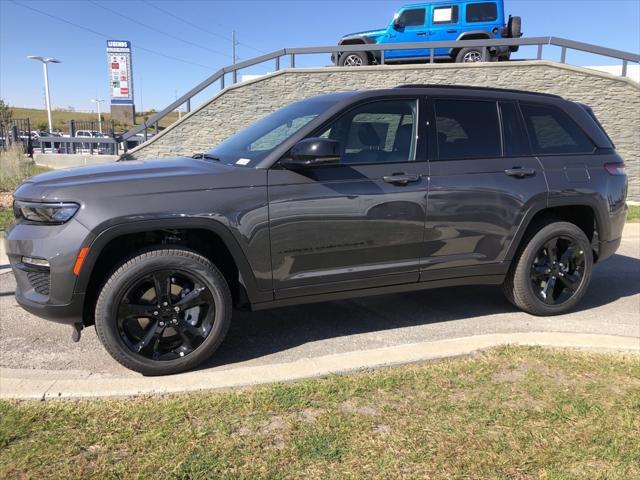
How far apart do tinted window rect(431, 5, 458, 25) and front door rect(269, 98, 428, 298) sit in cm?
1409

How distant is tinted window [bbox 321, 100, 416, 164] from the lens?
3.86 m

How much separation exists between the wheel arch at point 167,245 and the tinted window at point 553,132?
109 inches

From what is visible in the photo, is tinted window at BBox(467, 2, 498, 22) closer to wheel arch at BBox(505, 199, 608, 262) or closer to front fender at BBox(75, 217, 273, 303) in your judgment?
wheel arch at BBox(505, 199, 608, 262)

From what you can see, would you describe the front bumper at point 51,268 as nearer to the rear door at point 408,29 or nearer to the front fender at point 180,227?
the front fender at point 180,227

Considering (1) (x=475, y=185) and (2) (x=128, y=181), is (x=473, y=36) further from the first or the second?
(2) (x=128, y=181)

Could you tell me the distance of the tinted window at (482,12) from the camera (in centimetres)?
1593

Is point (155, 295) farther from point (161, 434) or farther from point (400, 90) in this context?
point (400, 90)

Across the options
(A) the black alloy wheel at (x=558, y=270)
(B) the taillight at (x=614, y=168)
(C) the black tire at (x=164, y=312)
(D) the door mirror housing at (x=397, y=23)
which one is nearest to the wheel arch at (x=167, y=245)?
(C) the black tire at (x=164, y=312)

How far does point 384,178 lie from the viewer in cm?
380

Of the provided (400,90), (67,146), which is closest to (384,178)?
(400,90)

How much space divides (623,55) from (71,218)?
14489 millimetres

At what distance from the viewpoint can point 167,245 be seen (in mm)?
3393

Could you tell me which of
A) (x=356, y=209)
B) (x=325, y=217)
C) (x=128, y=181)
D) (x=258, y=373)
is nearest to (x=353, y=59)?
(x=356, y=209)

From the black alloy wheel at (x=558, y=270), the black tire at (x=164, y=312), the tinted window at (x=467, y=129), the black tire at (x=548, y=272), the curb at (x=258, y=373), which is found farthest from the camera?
the black alloy wheel at (x=558, y=270)
